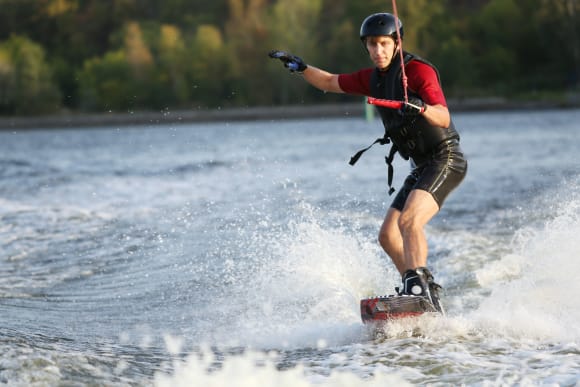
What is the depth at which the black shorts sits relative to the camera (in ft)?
20.1

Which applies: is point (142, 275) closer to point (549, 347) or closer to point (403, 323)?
point (403, 323)

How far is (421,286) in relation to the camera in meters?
5.88

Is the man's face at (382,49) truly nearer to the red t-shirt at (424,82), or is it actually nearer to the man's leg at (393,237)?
the red t-shirt at (424,82)

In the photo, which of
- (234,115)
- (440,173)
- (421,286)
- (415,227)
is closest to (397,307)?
(421,286)

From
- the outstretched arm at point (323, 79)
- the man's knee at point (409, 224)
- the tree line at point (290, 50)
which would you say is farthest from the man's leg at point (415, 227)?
the tree line at point (290, 50)

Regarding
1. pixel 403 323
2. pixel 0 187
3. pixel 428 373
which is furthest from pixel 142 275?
pixel 0 187

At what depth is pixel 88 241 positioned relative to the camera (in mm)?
10969

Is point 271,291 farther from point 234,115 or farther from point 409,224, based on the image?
point 234,115

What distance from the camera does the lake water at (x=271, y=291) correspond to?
17.1ft

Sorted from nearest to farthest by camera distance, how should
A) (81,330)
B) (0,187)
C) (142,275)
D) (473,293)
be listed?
(81,330)
(473,293)
(142,275)
(0,187)

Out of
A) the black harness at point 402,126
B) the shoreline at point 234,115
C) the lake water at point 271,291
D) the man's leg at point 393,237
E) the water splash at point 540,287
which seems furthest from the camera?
the shoreline at point 234,115

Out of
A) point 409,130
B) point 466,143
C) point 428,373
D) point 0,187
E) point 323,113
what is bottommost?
point 428,373

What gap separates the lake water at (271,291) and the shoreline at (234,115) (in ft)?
186

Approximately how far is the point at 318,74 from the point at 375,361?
2176mm
